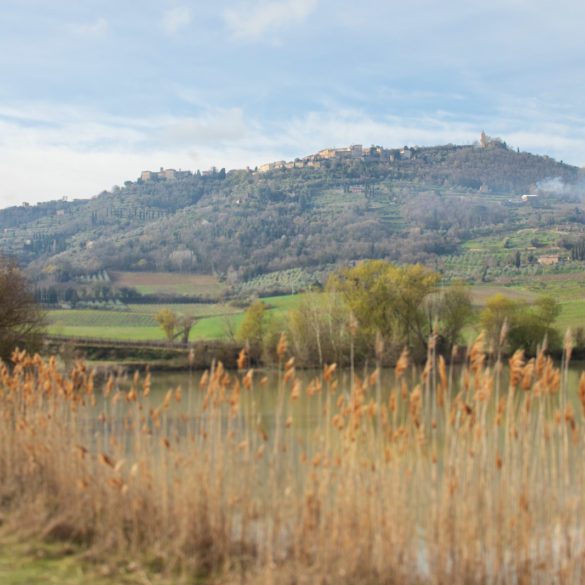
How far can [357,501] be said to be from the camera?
21.0ft

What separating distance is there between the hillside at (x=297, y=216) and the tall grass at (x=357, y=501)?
278ft

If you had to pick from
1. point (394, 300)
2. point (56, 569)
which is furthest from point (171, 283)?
point (56, 569)

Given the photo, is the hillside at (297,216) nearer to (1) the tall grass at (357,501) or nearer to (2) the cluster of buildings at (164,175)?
(2) the cluster of buildings at (164,175)

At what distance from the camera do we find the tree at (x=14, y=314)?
23.5 meters

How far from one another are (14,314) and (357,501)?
19910 millimetres

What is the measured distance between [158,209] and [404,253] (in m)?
67.4

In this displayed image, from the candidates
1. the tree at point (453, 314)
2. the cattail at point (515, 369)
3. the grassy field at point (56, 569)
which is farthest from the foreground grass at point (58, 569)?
the tree at point (453, 314)

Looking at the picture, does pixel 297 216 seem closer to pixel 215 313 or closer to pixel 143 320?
pixel 215 313

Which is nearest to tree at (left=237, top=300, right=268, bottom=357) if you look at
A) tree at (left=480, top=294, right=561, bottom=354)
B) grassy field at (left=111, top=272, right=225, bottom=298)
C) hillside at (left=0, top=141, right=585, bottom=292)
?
tree at (left=480, top=294, right=561, bottom=354)

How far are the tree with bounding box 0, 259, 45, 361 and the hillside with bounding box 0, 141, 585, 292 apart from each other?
64597 mm

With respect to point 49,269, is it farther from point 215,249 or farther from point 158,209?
point 158,209

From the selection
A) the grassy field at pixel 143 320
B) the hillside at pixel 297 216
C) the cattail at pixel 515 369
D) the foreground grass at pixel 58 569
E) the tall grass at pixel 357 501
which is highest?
the hillside at pixel 297 216

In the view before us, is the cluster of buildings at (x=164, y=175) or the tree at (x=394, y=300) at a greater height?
the cluster of buildings at (x=164, y=175)

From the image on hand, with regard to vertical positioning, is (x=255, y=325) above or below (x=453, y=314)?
below
